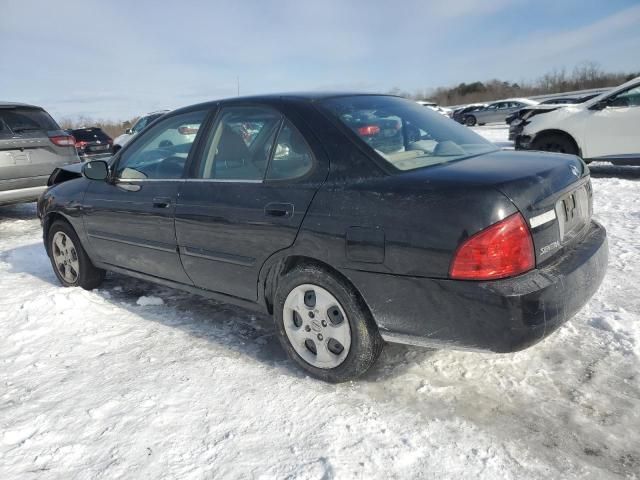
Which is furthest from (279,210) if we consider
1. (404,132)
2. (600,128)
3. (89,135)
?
(89,135)

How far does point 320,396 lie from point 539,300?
122 centimetres

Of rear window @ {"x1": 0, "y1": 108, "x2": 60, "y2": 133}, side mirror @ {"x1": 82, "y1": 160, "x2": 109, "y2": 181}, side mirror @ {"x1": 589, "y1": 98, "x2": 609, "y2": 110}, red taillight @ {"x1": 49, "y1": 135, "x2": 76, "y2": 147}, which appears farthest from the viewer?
side mirror @ {"x1": 589, "y1": 98, "x2": 609, "y2": 110}

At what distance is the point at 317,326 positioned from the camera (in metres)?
2.84

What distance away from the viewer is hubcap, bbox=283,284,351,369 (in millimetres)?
2754

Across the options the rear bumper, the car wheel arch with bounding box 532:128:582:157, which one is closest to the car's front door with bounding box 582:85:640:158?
the car wheel arch with bounding box 532:128:582:157

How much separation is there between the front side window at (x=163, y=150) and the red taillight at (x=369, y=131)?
1.26m

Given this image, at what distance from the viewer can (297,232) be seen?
9.07 feet

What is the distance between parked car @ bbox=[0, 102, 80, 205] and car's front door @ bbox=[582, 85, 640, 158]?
8359 mm

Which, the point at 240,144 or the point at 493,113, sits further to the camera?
the point at 493,113

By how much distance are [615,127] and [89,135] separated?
1497cm

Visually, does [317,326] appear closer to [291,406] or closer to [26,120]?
[291,406]

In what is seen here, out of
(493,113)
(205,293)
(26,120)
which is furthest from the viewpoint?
(493,113)

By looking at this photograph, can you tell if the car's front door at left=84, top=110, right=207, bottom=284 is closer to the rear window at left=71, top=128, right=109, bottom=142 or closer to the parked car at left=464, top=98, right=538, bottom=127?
the rear window at left=71, top=128, right=109, bottom=142

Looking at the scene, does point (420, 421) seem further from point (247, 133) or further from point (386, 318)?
point (247, 133)
